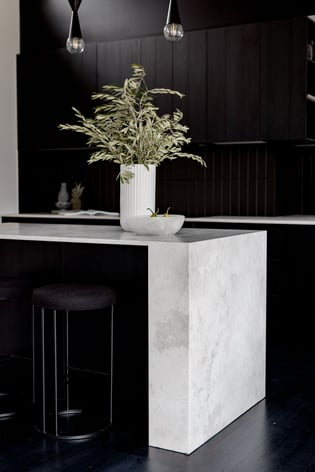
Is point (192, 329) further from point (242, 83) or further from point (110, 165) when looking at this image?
point (110, 165)

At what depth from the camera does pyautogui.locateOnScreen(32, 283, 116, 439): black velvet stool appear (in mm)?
2805

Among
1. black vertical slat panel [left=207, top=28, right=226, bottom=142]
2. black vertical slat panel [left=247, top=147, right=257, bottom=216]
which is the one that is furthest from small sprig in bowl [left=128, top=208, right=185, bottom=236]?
black vertical slat panel [left=247, top=147, right=257, bottom=216]

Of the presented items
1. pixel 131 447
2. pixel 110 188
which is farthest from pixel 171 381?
pixel 110 188

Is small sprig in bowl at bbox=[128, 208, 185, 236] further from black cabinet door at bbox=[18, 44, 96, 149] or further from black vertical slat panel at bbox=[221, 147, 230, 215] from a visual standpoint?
black cabinet door at bbox=[18, 44, 96, 149]

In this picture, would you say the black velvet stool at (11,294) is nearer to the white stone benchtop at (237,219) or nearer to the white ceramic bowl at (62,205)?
the white stone benchtop at (237,219)

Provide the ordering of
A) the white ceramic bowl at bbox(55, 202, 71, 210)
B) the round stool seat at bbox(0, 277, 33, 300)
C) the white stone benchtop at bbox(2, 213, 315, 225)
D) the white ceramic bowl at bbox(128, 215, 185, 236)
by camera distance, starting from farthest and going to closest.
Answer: the white ceramic bowl at bbox(55, 202, 71, 210) → the white stone benchtop at bbox(2, 213, 315, 225) → the round stool seat at bbox(0, 277, 33, 300) → the white ceramic bowl at bbox(128, 215, 185, 236)

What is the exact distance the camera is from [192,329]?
8.81 feet

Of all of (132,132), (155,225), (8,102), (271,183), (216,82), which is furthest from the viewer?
(8,102)

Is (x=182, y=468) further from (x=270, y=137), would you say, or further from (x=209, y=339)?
(x=270, y=137)

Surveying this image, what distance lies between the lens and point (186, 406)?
267 centimetres

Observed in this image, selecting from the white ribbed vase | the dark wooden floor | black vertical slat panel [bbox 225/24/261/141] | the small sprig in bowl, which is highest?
black vertical slat panel [bbox 225/24/261/141]

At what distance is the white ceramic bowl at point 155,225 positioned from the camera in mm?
2963

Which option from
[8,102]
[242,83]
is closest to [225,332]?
[242,83]

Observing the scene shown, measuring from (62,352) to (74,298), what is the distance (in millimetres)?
925
